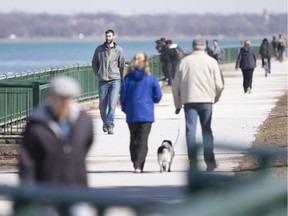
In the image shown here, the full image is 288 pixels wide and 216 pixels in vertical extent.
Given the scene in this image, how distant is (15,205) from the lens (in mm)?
5988

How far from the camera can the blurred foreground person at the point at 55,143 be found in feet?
25.6

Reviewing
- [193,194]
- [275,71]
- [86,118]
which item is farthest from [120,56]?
[275,71]

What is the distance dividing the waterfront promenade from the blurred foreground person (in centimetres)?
66

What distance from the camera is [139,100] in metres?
15.1

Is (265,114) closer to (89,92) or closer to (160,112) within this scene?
(160,112)

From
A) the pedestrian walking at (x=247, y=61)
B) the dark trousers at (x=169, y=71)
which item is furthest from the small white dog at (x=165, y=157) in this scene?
the dark trousers at (x=169, y=71)

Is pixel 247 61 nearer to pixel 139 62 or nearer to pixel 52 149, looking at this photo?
pixel 139 62

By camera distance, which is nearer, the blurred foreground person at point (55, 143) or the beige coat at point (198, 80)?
the blurred foreground person at point (55, 143)

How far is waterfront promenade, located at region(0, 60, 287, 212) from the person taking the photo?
1326 cm

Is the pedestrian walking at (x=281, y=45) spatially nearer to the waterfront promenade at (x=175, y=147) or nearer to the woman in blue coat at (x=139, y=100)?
the waterfront promenade at (x=175, y=147)

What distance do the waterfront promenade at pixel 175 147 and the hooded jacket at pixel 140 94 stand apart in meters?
0.73

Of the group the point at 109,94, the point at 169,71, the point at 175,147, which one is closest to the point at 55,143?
the point at 175,147

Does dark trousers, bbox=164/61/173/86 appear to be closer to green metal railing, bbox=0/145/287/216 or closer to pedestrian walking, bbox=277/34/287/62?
pedestrian walking, bbox=277/34/287/62

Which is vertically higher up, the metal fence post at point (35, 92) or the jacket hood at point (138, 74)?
the jacket hood at point (138, 74)
